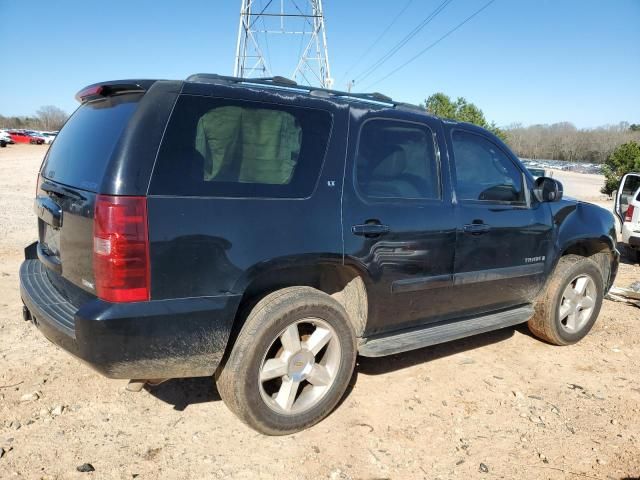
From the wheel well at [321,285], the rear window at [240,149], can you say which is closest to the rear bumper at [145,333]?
the wheel well at [321,285]

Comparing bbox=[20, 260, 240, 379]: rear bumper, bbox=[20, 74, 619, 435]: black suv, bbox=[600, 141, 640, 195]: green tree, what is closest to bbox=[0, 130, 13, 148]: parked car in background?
bbox=[600, 141, 640, 195]: green tree

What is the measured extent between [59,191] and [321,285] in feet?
5.32

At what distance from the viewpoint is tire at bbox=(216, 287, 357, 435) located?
2.68 m

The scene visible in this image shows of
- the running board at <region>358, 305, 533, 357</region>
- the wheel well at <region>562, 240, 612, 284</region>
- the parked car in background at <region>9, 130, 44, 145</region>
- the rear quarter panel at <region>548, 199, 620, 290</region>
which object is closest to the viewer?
the running board at <region>358, 305, 533, 357</region>

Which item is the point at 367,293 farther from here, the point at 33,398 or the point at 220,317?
the point at 33,398

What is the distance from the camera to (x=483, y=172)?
3.91 m

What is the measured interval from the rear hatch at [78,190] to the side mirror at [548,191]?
318 centimetres

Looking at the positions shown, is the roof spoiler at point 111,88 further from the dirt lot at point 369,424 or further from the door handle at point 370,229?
the dirt lot at point 369,424

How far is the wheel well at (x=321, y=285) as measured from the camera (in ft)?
9.30

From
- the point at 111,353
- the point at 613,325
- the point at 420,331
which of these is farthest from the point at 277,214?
the point at 613,325

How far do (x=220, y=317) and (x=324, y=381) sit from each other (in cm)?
84

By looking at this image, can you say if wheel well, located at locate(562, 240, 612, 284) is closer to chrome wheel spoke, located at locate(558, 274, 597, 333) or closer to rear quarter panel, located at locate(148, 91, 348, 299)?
chrome wheel spoke, located at locate(558, 274, 597, 333)

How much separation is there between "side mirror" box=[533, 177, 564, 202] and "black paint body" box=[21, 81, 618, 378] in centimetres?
35

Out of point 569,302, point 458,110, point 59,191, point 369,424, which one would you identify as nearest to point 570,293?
point 569,302
